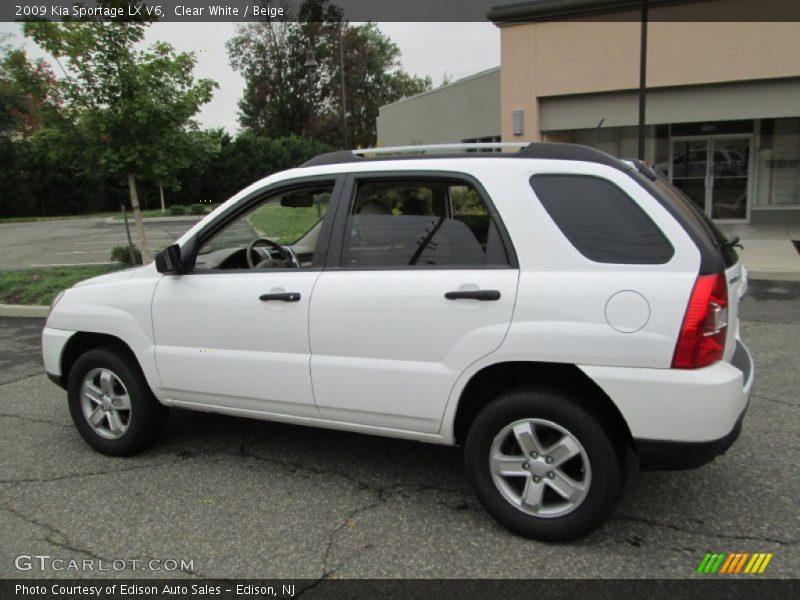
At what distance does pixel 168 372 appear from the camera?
158 inches

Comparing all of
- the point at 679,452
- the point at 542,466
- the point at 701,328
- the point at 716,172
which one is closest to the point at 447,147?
the point at 701,328

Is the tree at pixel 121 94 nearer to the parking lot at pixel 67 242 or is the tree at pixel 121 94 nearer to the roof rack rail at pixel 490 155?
the parking lot at pixel 67 242

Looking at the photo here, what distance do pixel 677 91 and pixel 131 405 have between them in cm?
1427

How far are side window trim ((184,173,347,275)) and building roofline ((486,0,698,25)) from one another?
13442mm

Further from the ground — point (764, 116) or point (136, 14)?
point (136, 14)

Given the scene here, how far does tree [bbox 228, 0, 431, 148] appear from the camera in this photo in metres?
54.3

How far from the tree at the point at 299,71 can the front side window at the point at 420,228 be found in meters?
51.7

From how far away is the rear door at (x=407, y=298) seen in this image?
3.13 m

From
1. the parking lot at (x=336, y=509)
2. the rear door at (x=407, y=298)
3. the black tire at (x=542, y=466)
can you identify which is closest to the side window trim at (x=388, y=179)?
the rear door at (x=407, y=298)

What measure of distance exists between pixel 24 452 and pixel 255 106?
55764 millimetres

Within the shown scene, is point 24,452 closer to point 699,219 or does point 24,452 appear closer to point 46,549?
point 46,549

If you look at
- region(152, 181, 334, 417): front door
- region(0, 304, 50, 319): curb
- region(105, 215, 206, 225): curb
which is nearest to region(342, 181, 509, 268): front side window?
region(152, 181, 334, 417): front door

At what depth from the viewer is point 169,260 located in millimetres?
3879
